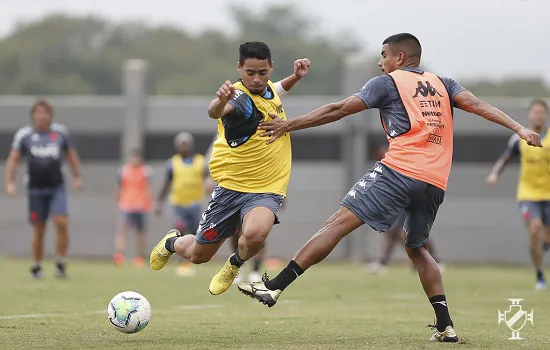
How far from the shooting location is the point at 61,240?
52.6 feet

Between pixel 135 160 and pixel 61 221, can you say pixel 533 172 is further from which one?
pixel 135 160

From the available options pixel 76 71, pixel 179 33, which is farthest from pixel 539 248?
pixel 179 33

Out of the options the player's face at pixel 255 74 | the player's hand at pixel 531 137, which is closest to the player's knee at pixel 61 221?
the player's face at pixel 255 74

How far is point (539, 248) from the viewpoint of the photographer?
48.9 feet

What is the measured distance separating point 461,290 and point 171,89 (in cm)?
3313

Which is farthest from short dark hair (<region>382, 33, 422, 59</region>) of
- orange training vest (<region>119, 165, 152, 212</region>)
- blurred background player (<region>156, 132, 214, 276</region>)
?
orange training vest (<region>119, 165, 152, 212</region>)

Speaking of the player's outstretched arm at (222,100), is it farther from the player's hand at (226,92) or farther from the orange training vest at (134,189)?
the orange training vest at (134,189)

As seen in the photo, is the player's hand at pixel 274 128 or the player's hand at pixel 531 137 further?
the player's hand at pixel 274 128

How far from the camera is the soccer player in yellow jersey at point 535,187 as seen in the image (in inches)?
584

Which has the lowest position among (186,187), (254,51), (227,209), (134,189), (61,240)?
(134,189)

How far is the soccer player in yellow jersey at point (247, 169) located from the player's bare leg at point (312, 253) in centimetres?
64

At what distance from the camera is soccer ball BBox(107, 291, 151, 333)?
27.2 ft

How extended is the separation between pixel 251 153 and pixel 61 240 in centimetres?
767
